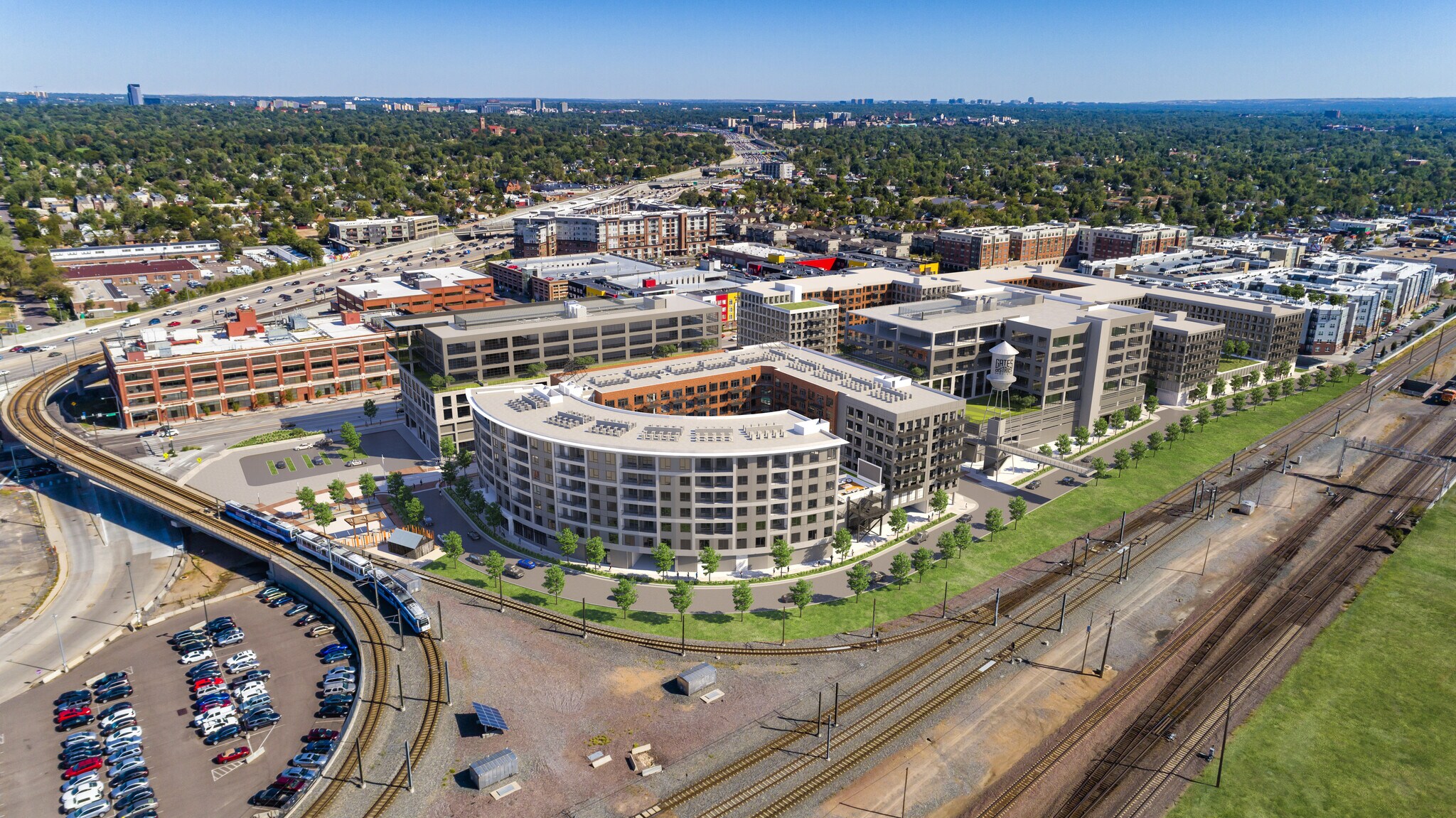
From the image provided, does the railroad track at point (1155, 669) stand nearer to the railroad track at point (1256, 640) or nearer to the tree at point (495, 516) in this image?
the railroad track at point (1256, 640)

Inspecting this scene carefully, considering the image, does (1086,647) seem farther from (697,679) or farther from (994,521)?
(697,679)

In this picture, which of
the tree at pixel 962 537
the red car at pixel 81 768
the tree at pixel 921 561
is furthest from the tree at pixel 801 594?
the red car at pixel 81 768

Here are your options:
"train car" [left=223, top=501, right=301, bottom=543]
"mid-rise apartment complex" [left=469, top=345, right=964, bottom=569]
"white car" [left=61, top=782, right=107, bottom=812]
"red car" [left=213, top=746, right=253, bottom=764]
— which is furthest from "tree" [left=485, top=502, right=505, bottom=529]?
"white car" [left=61, top=782, right=107, bottom=812]

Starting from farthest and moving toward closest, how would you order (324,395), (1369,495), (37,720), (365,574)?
(324,395)
(1369,495)
(365,574)
(37,720)

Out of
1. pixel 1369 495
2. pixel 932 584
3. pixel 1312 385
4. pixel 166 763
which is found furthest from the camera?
pixel 1312 385

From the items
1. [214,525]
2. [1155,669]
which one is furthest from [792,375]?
[214,525]

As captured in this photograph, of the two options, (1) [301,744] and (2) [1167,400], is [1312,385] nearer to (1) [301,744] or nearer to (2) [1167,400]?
(2) [1167,400]

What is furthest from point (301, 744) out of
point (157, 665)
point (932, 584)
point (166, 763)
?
point (932, 584)

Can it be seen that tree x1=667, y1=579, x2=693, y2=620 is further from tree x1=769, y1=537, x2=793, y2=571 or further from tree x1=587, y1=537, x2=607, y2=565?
tree x1=769, y1=537, x2=793, y2=571
